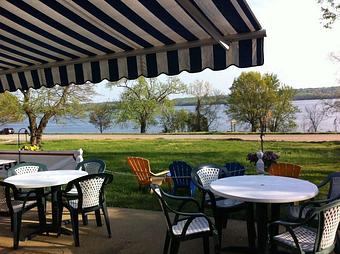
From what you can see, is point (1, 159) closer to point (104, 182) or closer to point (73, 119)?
point (104, 182)

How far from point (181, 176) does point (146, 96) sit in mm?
24796

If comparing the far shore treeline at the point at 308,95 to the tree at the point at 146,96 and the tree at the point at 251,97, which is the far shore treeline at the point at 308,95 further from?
the tree at the point at 251,97

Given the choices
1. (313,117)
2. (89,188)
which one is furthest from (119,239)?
(313,117)

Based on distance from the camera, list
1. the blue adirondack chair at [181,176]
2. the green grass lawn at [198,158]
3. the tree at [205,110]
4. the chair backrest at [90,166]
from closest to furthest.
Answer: the chair backrest at [90,166] → the blue adirondack chair at [181,176] → the green grass lawn at [198,158] → the tree at [205,110]

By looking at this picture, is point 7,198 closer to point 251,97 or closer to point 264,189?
point 264,189

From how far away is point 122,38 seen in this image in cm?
463

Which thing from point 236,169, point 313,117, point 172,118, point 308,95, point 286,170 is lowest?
point 313,117

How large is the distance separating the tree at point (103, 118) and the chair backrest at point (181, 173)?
83.6ft

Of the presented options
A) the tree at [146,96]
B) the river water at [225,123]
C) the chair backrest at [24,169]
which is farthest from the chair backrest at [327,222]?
the tree at [146,96]

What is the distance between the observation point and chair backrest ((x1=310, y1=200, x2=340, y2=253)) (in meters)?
2.90

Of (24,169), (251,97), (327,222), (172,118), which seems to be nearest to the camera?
(327,222)

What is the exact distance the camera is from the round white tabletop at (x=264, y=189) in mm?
3410

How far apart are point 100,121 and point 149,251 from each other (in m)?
29.4

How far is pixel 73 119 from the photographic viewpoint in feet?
69.6
